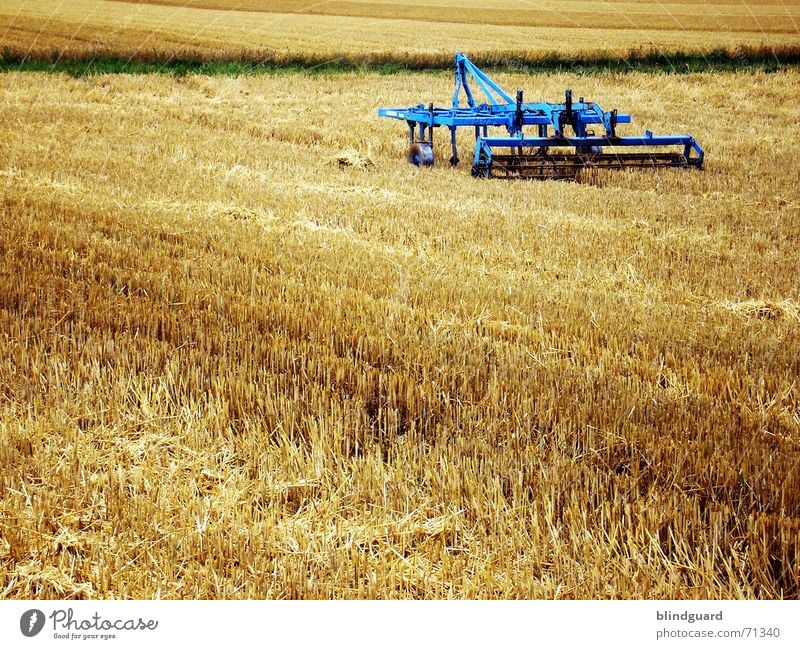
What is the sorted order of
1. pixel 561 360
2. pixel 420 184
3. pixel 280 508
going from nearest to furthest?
pixel 280 508
pixel 561 360
pixel 420 184

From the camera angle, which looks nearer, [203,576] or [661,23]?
[203,576]

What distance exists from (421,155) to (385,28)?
72.9ft

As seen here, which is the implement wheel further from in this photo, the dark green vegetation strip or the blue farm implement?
the dark green vegetation strip

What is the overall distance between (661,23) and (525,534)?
33611mm

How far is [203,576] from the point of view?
2.99 metres

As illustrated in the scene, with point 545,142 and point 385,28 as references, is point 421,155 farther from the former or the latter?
point 385,28

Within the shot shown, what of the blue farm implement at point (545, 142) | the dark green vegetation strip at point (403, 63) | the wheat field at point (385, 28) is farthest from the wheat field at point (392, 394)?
the dark green vegetation strip at point (403, 63)

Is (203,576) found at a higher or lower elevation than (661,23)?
lower

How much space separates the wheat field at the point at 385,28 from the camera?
2616cm

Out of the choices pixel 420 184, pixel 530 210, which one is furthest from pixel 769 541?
pixel 420 184

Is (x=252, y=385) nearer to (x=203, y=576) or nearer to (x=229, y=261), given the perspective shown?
(x=203, y=576)

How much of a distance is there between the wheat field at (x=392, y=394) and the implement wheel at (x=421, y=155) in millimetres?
2904

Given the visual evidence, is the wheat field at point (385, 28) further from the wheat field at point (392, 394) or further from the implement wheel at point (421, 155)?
the wheat field at point (392, 394)

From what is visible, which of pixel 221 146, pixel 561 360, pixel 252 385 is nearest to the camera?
pixel 252 385
